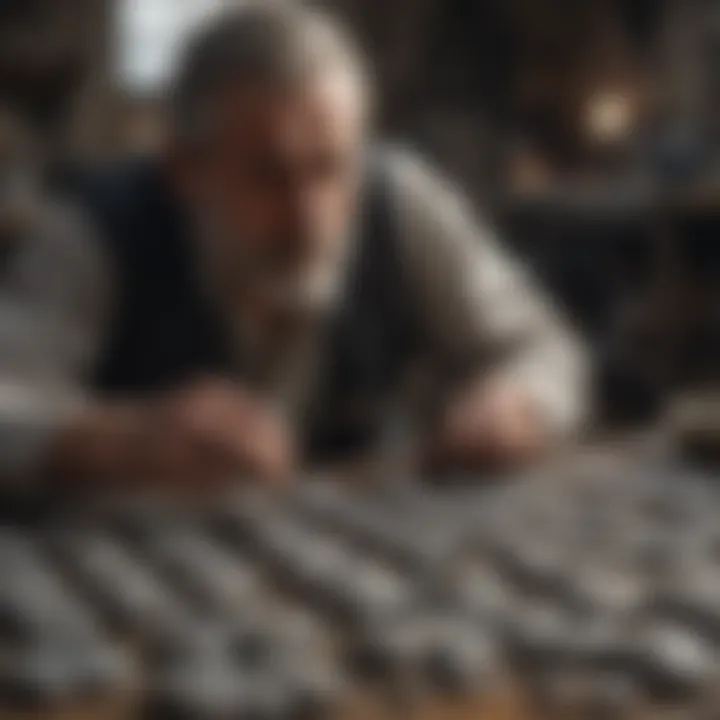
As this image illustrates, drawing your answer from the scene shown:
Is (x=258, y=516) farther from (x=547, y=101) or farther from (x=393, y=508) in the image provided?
(x=547, y=101)

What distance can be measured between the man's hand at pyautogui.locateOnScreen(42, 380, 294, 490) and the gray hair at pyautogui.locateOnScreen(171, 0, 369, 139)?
11 cm

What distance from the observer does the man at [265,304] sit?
459 mm

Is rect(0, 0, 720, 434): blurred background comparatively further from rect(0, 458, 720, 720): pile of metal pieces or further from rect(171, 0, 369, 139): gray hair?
rect(0, 458, 720, 720): pile of metal pieces

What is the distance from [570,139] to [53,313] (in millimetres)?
246

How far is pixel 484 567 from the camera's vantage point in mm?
358

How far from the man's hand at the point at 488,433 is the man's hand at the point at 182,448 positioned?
2.3 inches

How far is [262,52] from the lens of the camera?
1.51 ft

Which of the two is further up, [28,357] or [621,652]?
[28,357]

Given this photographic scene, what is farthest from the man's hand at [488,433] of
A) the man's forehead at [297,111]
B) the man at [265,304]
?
the man's forehead at [297,111]

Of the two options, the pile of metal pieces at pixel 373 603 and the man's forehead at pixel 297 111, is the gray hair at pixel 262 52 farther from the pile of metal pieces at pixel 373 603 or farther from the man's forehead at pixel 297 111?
the pile of metal pieces at pixel 373 603

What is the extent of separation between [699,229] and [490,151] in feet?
0.55

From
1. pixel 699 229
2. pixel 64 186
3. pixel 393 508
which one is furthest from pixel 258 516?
pixel 699 229

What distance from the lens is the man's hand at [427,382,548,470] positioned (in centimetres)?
48

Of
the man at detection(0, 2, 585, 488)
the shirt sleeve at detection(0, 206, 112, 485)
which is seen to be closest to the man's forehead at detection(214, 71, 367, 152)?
the man at detection(0, 2, 585, 488)
